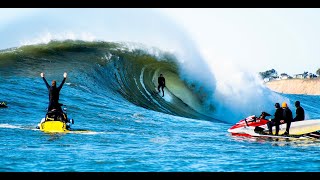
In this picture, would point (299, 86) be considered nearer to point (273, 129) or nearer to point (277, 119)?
point (273, 129)

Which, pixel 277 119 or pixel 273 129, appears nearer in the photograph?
pixel 277 119

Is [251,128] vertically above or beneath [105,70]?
beneath

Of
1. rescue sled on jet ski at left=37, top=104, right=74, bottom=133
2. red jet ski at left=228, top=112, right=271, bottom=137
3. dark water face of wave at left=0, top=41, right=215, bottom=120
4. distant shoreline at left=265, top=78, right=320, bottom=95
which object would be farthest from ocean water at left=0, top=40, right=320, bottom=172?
distant shoreline at left=265, top=78, right=320, bottom=95

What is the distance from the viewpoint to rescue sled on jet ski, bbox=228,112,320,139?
1532cm

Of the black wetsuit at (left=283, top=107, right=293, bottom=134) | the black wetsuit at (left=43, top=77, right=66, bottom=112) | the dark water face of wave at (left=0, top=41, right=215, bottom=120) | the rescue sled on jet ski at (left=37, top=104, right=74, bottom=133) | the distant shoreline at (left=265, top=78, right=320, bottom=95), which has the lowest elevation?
the rescue sled on jet ski at (left=37, top=104, right=74, bottom=133)

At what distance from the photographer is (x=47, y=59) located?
27.2m

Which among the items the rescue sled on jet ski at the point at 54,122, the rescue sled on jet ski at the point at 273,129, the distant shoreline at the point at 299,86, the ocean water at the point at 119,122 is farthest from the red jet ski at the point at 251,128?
the distant shoreline at the point at 299,86

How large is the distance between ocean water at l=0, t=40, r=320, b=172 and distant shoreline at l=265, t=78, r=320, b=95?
81.5 meters

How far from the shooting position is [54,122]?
14320mm

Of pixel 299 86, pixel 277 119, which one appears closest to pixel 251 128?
pixel 277 119

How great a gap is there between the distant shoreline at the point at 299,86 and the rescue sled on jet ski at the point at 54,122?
96.1m

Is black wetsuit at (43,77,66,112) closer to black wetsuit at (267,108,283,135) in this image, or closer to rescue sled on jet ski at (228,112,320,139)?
rescue sled on jet ski at (228,112,320,139)

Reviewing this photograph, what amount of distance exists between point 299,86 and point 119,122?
10010cm

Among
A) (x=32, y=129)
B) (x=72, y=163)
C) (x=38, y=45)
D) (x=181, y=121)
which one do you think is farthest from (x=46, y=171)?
(x=38, y=45)
